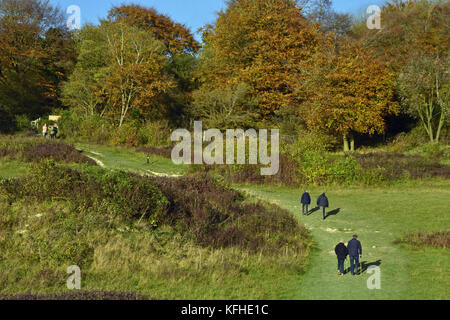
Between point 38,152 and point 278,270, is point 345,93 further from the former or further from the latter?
point 278,270

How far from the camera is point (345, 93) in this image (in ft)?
136

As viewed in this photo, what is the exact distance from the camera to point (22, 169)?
23.6 meters

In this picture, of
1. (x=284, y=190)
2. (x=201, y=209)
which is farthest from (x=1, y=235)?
(x=284, y=190)

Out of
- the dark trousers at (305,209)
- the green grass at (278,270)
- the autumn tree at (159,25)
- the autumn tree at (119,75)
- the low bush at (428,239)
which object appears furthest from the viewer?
the autumn tree at (159,25)

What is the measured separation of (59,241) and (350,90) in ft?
108

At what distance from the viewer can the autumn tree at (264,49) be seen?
42781mm

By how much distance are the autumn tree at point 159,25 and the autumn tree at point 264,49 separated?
12798 mm

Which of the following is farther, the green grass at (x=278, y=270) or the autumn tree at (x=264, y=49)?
the autumn tree at (x=264, y=49)

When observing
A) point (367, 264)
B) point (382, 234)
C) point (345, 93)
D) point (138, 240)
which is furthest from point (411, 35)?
point (138, 240)

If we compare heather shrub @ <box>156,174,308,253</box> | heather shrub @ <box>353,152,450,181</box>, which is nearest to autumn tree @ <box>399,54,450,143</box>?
heather shrub @ <box>353,152,450,181</box>

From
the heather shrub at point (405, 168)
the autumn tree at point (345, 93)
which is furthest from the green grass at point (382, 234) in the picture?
the autumn tree at point (345, 93)

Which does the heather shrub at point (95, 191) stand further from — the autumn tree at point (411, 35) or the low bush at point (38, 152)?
the autumn tree at point (411, 35)

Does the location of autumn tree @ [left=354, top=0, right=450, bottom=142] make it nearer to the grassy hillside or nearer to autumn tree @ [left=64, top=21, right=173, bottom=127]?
autumn tree @ [left=64, top=21, right=173, bottom=127]

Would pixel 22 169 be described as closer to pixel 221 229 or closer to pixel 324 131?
pixel 221 229
